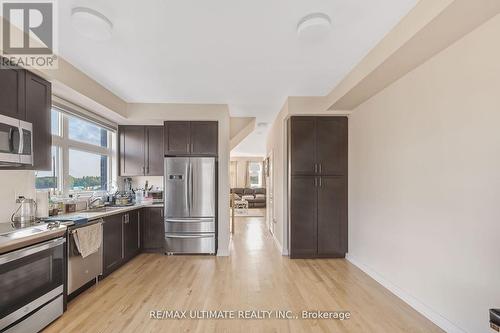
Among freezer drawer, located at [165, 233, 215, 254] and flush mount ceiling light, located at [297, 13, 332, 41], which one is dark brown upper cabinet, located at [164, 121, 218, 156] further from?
flush mount ceiling light, located at [297, 13, 332, 41]

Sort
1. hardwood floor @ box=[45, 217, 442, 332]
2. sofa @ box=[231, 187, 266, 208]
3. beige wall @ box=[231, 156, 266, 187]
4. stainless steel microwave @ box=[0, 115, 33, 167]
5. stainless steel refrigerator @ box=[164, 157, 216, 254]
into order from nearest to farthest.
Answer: stainless steel microwave @ box=[0, 115, 33, 167]
hardwood floor @ box=[45, 217, 442, 332]
stainless steel refrigerator @ box=[164, 157, 216, 254]
sofa @ box=[231, 187, 266, 208]
beige wall @ box=[231, 156, 266, 187]

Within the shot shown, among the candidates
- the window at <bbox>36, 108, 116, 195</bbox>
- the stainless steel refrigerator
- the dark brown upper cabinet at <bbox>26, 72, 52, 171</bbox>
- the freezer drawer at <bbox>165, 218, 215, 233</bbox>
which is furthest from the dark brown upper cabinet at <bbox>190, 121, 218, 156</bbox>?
the dark brown upper cabinet at <bbox>26, 72, 52, 171</bbox>

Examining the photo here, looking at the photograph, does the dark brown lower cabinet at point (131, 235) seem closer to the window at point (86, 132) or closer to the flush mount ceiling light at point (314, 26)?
the window at point (86, 132)

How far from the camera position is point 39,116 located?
97.7 inches

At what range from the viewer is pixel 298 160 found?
4074 mm

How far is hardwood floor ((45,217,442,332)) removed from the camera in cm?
222

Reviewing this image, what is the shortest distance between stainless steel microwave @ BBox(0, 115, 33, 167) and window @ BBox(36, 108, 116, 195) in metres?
0.97

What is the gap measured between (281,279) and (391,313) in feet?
4.17

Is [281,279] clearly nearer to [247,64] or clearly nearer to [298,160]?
[298,160]

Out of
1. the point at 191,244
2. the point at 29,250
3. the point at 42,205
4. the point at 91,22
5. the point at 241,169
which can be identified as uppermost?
the point at 91,22

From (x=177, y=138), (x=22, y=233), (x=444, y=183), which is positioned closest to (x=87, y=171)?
(x=177, y=138)

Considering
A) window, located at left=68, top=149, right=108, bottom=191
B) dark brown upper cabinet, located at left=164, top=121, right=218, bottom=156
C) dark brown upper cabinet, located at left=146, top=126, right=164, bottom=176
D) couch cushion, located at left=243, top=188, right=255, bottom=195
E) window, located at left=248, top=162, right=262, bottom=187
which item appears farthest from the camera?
window, located at left=248, top=162, right=262, bottom=187

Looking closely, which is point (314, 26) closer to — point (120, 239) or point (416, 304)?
point (416, 304)

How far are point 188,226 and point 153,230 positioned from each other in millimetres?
647
